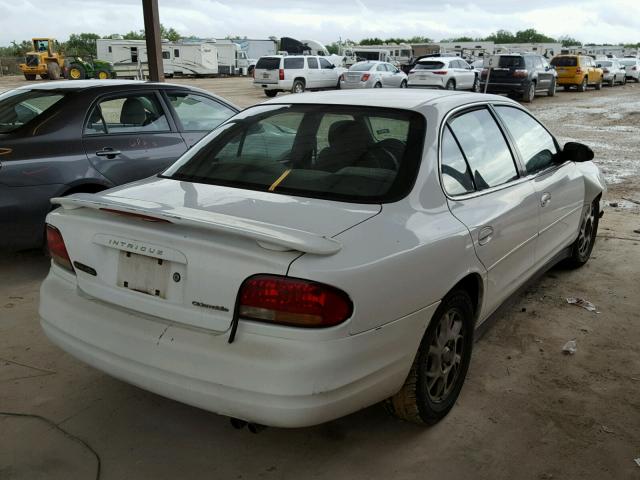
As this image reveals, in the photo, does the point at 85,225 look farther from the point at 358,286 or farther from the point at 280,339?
the point at 358,286

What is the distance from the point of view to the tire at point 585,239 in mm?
5119

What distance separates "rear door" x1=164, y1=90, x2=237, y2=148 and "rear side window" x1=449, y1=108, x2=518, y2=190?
3.07 meters

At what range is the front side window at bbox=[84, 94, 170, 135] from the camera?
5322 millimetres

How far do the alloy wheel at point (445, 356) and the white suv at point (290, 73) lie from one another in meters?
24.3

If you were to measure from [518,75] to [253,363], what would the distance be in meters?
23.3

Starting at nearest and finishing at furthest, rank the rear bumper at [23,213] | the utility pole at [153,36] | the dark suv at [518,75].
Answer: the rear bumper at [23,213] → the utility pole at [153,36] → the dark suv at [518,75]

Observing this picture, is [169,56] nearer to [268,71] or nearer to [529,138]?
[268,71]

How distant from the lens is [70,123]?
16.7 ft

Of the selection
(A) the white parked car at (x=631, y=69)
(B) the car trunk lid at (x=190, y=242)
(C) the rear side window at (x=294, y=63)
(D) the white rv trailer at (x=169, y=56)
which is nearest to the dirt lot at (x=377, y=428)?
(B) the car trunk lid at (x=190, y=242)

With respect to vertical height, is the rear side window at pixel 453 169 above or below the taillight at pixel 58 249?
above

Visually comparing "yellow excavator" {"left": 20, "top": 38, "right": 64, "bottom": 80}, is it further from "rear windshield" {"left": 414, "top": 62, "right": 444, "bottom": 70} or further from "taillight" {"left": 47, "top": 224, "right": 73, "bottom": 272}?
"taillight" {"left": 47, "top": 224, "right": 73, "bottom": 272}

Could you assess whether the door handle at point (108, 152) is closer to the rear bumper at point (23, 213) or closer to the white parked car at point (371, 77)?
the rear bumper at point (23, 213)

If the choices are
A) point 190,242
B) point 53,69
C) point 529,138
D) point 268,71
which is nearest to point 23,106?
point 190,242

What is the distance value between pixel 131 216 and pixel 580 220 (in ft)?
12.0
